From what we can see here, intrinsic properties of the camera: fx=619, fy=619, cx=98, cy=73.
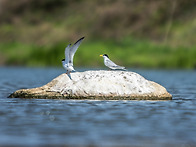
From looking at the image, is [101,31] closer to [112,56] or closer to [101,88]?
[112,56]

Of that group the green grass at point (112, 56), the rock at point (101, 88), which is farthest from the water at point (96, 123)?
the green grass at point (112, 56)

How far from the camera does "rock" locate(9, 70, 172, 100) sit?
2539 cm

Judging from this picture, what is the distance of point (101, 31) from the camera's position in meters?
113

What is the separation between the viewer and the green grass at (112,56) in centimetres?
8254

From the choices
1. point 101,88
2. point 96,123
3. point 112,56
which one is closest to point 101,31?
point 112,56

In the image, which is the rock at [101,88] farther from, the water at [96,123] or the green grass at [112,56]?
the green grass at [112,56]

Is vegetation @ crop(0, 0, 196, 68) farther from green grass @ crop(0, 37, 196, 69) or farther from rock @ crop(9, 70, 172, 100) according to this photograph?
rock @ crop(9, 70, 172, 100)

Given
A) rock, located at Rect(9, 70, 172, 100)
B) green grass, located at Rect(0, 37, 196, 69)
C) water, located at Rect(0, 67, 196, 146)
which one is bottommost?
water, located at Rect(0, 67, 196, 146)

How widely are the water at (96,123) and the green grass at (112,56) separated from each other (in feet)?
185

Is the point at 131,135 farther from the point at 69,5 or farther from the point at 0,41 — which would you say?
the point at 69,5

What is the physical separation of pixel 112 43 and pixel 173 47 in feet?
37.7

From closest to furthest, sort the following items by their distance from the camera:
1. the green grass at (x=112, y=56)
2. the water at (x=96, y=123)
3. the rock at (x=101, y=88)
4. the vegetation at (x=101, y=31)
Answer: the water at (x=96, y=123) < the rock at (x=101, y=88) < the green grass at (x=112, y=56) < the vegetation at (x=101, y=31)

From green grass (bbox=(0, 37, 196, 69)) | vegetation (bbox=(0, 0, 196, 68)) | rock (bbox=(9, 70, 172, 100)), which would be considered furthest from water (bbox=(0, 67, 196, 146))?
vegetation (bbox=(0, 0, 196, 68))

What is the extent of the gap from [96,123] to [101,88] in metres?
6.66
